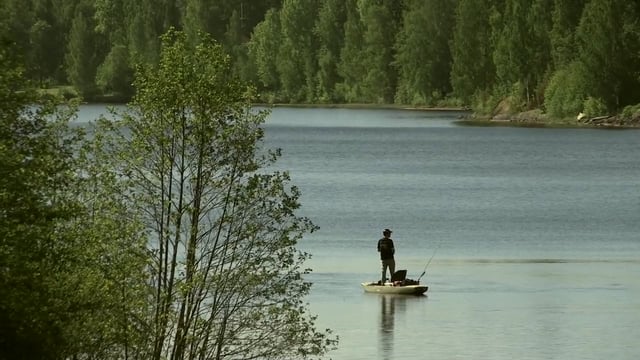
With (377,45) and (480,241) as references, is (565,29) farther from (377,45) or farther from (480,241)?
(480,241)

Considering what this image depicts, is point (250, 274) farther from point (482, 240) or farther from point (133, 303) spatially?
point (482, 240)

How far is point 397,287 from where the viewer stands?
157 ft

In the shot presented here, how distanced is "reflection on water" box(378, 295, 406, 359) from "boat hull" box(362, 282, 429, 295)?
0.16 meters

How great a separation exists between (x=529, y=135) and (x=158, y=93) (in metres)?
113

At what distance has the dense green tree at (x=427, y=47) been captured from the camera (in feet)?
580

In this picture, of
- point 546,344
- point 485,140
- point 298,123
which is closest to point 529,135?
point 485,140

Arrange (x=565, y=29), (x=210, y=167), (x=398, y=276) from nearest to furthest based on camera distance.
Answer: (x=210, y=167) → (x=398, y=276) → (x=565, y=29)

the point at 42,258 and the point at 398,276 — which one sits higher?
the point at 42,258

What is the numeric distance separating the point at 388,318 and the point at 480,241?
21.2m

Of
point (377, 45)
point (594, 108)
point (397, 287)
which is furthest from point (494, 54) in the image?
point (397, 287)

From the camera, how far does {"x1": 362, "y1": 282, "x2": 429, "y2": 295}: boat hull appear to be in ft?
156

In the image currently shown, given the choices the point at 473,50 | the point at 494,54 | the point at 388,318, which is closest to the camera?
the point at 388,318

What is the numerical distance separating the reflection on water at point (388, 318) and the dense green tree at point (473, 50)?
371 ft

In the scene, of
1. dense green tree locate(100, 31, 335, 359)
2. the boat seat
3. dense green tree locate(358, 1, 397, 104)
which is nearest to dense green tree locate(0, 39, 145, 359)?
dense green tree locate(100, 31, 335, 359)
